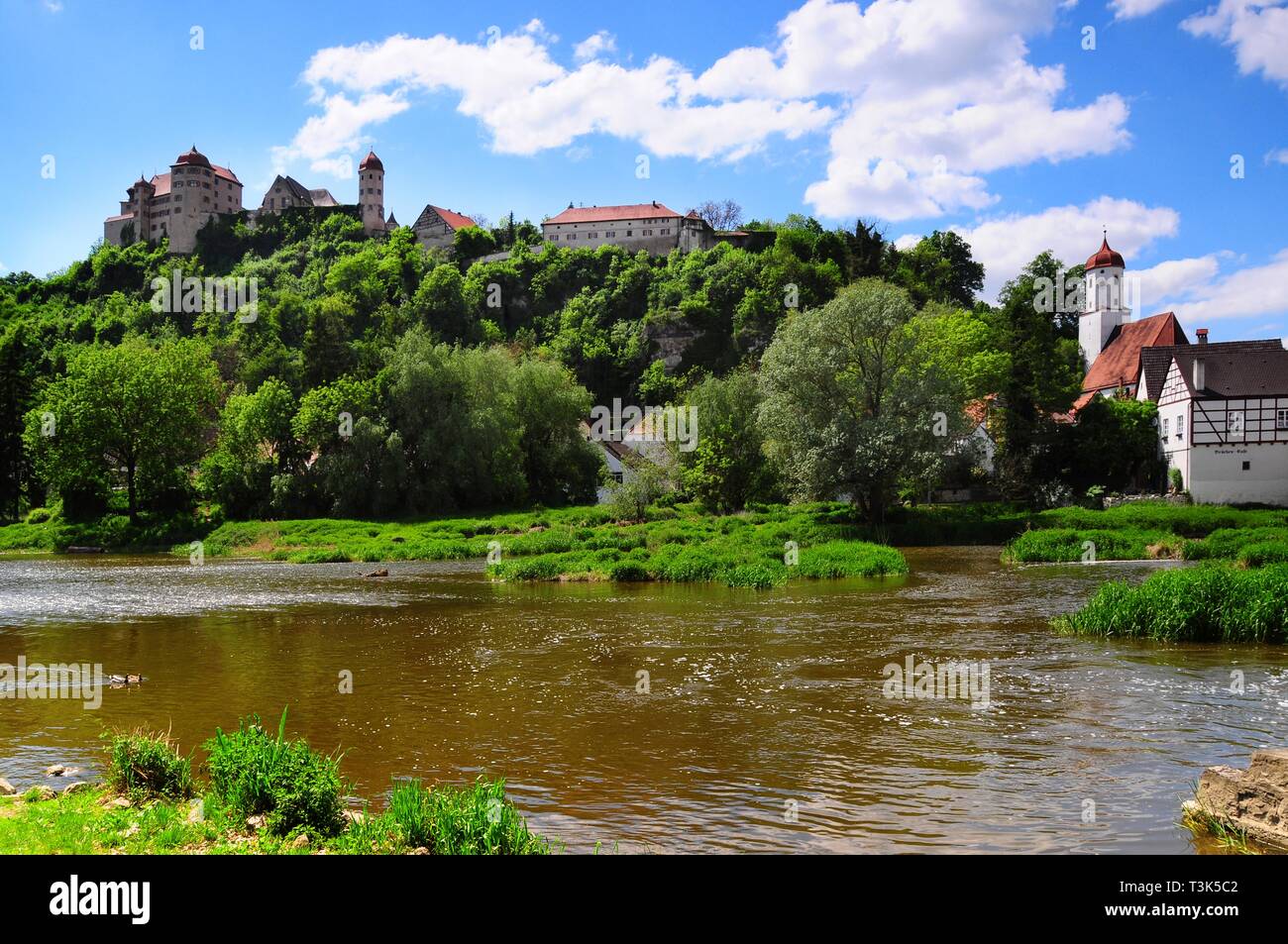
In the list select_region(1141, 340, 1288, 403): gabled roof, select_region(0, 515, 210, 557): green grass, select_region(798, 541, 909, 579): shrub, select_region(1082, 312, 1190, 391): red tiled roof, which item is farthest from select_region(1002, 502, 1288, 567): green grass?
select_region(0, 515, 210, 557): green grass

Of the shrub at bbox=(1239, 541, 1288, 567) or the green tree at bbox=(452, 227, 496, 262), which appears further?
the green tree at bbox=(452, 227, 496, 262)

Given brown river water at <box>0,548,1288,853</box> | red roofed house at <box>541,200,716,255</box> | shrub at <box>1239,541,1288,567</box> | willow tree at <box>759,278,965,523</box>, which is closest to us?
brown river water at <box>0,548,1288,853</box>

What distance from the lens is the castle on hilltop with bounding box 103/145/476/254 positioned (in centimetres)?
15062

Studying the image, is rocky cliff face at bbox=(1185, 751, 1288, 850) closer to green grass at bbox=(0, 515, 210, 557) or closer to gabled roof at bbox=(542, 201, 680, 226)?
green grass at bbox=(0, 515, 210, 557)

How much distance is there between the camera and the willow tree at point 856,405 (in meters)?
48.5

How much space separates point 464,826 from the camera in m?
8.18

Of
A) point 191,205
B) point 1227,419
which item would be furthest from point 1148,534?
point 191,205

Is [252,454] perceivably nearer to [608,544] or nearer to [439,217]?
[608,544]

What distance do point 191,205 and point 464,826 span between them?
16844cm

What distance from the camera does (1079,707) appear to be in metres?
15.0

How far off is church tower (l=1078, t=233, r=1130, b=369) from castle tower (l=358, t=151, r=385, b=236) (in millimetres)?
107801

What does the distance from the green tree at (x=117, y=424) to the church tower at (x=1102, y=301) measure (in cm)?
7811

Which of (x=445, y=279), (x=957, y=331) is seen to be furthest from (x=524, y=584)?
(x=445, y=279)

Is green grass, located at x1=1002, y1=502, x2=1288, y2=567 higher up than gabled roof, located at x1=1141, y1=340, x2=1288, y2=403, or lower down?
lower down
